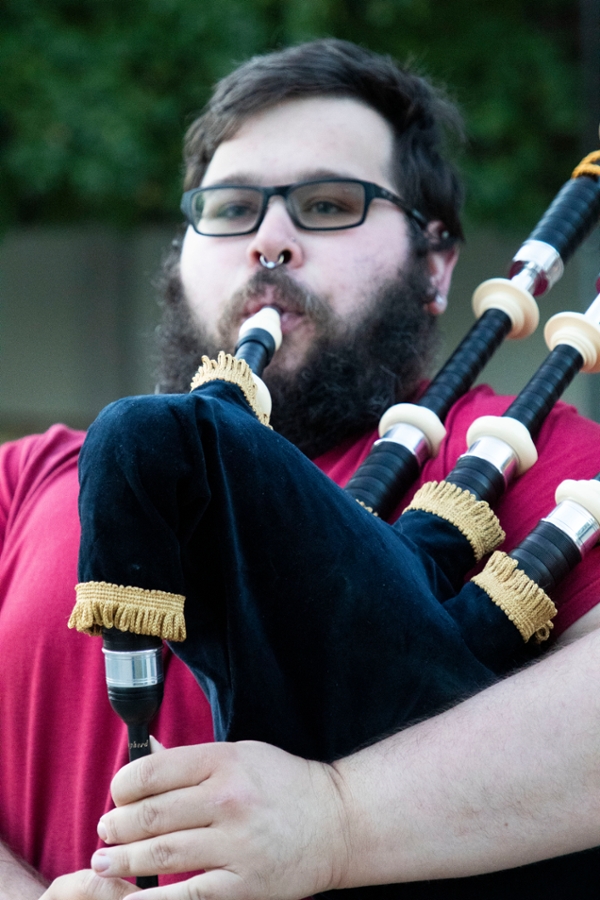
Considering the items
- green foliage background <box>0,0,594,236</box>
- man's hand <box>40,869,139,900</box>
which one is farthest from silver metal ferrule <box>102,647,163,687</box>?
green foliage background <box>0,0,594,236</box>

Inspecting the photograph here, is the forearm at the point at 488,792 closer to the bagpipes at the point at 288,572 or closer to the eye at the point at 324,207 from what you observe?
the bagpipes at the point at 288,572

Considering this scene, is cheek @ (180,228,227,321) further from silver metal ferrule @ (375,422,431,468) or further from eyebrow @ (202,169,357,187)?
silver metal ferrule @ (375,422,431,468)

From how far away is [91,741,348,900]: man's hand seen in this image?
98 centimetres

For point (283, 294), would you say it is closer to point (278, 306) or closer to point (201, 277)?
point (278, 306)

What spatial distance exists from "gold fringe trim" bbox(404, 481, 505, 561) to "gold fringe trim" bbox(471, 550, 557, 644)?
2.5 inches

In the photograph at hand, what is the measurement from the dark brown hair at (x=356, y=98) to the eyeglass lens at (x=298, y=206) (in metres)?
0.15

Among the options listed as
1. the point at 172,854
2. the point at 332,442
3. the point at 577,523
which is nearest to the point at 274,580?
the point at 172,854

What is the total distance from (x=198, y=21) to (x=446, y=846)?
4.12m

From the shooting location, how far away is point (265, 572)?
1.00 meters

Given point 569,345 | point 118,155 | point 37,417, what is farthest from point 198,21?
point 37,417

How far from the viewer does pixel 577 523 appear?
120cm

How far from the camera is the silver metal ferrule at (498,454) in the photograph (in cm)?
129

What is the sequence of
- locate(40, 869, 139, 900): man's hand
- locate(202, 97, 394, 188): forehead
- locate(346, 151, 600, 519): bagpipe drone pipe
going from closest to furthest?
1. locate(40, 869, 139, 900): man's hand
2. locate(346, 151, 600, 519): bagpipe drone pipe
3. locate(202, 97, 394, 188): forehead

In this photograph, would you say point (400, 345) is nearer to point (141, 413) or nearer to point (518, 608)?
point (518, 608)
